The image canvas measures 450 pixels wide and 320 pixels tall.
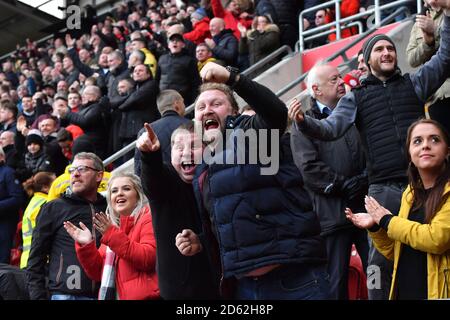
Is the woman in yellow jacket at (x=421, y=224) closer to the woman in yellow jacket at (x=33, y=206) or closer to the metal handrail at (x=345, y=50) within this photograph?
the woman in yellow jacket at (x=33, y=206)

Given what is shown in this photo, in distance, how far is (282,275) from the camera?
13.0ft

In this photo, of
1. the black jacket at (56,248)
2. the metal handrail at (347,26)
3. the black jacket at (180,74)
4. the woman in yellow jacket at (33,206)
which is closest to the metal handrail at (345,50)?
the metal handrail at (347,26)

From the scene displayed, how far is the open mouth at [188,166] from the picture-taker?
177 inches

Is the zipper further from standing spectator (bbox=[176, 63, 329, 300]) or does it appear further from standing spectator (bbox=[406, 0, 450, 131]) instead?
standing spectator (bbox=[406, 0, 450, 131])

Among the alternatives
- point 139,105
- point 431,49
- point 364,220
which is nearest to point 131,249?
point 364,220

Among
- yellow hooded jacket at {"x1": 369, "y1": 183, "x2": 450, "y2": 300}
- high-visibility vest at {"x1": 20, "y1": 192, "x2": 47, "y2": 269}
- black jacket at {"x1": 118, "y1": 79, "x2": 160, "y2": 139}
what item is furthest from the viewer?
black jacket at {"x1": 118, "y1": 79, "x2": 160, "y2": 139}

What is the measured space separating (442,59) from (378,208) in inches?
45.6

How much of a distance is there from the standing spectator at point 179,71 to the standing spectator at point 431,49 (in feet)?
14.7

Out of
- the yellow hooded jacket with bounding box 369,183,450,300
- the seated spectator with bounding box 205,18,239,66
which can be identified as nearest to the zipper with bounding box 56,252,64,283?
the yellow hooded jacket with bounding box 369,183,450,300

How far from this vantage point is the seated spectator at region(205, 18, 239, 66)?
10484mm

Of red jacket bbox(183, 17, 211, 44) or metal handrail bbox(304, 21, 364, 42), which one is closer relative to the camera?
metal handrail bbox(304, 21, 364, 42)

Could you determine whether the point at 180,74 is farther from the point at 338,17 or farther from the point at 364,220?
the point at 364,220

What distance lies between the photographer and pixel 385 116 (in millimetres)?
5043

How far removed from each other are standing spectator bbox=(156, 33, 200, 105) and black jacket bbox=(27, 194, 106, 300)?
412cm
